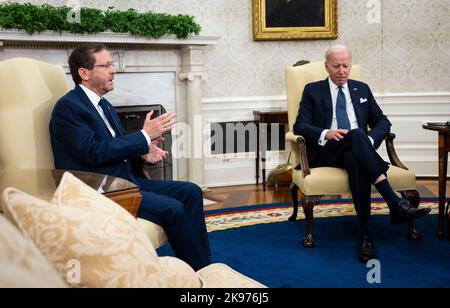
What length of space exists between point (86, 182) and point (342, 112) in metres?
2.34

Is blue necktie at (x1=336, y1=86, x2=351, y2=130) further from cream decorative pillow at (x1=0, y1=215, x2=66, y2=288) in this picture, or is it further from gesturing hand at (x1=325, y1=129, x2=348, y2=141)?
cream decorative pillow at (x1=0, y1=215, x2=66, y2=288)

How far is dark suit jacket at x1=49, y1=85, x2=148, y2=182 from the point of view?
2.81 m

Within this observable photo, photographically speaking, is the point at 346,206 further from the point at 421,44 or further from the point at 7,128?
the point at 7,128

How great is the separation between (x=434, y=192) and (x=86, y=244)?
4.92 metres

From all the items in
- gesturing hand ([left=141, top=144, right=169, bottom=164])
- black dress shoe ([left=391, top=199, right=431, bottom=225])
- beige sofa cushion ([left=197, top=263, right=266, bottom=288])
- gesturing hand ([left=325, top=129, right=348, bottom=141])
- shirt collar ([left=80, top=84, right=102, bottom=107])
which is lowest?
black dress shoe ([left=391, top=199, right=431, bottom=225])

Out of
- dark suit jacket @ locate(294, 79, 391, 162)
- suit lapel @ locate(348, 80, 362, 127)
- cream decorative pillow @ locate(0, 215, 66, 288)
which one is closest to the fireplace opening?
dark suit jacket @ locate(294, 79, 391, 162)

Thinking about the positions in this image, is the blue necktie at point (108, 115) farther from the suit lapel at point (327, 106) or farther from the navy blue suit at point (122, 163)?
the suit lapel at point (327, 106)

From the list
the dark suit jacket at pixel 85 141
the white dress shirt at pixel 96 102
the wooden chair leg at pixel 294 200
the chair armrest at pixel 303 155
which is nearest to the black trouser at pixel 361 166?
the chair armrest at pixel 303 155

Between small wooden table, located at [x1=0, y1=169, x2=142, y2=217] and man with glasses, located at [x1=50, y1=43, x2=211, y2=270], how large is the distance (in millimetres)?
351

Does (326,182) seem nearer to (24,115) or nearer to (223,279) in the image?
(24,115)

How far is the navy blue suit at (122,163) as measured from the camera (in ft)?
8.62

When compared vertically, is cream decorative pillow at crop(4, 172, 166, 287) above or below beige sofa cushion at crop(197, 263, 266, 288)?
above

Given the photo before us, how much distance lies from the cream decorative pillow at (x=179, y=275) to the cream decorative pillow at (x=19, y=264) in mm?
653

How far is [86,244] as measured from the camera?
1.18m
